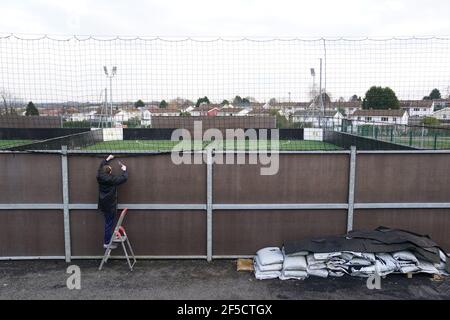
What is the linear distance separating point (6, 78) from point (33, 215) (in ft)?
7.66

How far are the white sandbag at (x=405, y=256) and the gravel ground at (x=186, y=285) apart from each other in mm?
238

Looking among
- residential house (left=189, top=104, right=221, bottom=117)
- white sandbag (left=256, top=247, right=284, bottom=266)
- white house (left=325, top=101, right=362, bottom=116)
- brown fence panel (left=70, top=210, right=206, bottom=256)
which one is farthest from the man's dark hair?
white house (left=325, top=101, right=362, bottom=116)

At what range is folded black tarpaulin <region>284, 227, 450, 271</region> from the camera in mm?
5281

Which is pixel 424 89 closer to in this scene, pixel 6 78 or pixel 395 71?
pixel 395 71

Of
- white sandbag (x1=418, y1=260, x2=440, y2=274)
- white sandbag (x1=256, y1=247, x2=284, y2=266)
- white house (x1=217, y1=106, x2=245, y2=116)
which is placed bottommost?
white sandbag (x1=418, y1=260, x2=440, y2=274)

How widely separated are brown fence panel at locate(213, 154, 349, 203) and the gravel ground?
3.94 feet

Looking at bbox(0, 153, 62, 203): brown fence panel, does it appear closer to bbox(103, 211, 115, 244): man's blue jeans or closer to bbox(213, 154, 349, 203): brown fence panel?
bbox(103, 211, 115, 244): man's blue jeans

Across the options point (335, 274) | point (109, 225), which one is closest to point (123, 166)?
point (109, 225)

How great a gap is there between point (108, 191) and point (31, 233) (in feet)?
5.14

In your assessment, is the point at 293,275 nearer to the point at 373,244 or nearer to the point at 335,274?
the point at 335,274

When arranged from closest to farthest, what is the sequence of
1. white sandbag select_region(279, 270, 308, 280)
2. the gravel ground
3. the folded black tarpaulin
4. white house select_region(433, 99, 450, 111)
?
1. the gravel ground
2. white sandbag select_region(279, 270, 308, 280)
3. the folded black tarpaulin
4. white house select_region(433, 99, 450, 111)

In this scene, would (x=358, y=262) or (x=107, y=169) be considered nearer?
(x=358, y=262)

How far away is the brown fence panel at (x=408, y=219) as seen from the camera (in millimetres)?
5941

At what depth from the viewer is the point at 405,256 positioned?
526 centimetres
